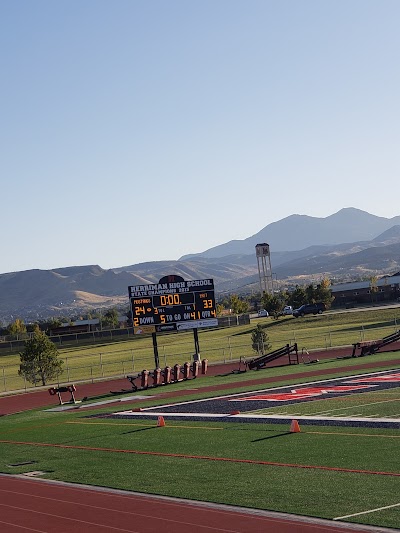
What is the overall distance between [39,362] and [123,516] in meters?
42.6

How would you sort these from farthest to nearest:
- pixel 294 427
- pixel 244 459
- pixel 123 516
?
pixel 294 427
pixel 244 459
pixel 123 516

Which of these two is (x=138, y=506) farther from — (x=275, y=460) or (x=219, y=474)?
(x=275, y=460)

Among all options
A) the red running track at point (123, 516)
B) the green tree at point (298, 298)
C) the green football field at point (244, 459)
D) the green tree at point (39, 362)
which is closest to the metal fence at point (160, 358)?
the green tree at point (39, 362)

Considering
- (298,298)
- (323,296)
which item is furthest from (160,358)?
(298,298)

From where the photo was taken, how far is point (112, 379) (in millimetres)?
57531

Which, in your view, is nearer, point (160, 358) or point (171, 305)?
point (171, 305)

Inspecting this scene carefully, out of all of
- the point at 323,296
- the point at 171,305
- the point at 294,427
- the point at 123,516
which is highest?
the point at 171,305

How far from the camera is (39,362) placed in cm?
5978

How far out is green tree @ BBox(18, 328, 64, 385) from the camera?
5972 centimetres

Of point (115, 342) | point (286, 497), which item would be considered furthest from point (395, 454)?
point (115, 342)

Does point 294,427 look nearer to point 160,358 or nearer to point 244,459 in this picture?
point 244,459

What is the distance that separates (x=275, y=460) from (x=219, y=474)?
162 centimetres

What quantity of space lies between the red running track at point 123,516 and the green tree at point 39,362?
3821 centimetres

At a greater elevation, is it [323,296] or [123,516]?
[323,296]
